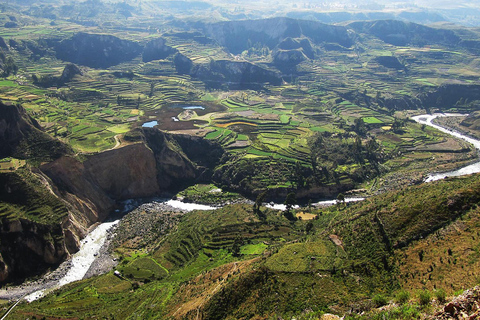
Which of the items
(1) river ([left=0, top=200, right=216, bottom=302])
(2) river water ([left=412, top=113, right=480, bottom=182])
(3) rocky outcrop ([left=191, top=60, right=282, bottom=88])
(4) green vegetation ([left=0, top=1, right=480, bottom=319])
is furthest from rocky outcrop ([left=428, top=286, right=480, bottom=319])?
(3) rocky outcrop ([left=191, top=60, right=282, bottom=88])

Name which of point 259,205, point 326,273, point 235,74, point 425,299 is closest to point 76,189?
point 259,205

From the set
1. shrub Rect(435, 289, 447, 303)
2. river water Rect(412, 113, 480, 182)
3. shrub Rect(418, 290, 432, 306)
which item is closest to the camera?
shrub Rect(435, 289, 447, 303)

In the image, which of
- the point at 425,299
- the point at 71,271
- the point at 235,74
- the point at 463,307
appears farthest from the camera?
the point at 235,74

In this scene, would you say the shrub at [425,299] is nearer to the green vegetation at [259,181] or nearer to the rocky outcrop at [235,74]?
the green vegetation at [259,181]

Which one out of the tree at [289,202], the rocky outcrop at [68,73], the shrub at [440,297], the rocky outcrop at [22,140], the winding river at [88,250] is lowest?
the winding river at [88,250]

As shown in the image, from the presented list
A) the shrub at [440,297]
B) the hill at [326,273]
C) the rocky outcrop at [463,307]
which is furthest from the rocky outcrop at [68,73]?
the rocky outcrop at [463,307]

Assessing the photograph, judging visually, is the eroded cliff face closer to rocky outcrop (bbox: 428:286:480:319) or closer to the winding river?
the winding river

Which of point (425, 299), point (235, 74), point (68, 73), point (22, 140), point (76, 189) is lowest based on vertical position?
point (76, 189)

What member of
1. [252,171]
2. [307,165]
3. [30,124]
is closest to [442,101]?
[307,165]

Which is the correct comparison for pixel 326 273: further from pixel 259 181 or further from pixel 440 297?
pixel 259 181

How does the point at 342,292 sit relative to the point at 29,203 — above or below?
above

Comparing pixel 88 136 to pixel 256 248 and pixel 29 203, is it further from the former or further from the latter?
pixel 256 248
